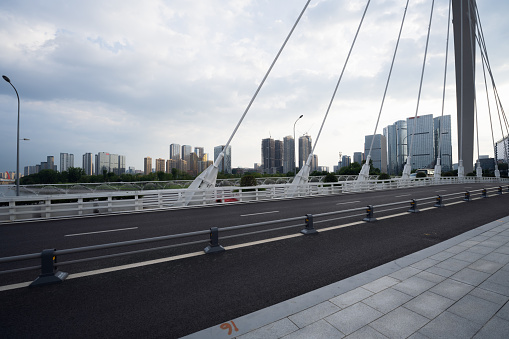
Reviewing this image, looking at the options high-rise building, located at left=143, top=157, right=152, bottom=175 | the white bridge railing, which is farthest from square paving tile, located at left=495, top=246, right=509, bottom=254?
high-rise building, located at left=143, top=157, right=152, bottom=175

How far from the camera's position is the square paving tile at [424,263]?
4.98 metres

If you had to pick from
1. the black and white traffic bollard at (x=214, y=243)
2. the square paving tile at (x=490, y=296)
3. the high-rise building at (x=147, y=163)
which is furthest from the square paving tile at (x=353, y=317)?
the high-rise building at (x=147, y=163)

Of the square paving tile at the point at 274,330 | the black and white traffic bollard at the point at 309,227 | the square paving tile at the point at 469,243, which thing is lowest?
the square paving tile at the point at 469,243

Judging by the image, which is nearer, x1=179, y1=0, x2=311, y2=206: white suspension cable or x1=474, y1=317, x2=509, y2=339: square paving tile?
x1=474, y1=317, x2=509, y2=339: square paving tile

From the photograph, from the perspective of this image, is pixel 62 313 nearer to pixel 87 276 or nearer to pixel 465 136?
pixel 87 276

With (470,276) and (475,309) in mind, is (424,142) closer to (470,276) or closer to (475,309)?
(470,276)

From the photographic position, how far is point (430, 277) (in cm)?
447

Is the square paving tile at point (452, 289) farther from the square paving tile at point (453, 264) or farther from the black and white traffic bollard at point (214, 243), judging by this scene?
the black and white traffic bollard at point (214, 243)

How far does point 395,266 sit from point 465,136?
69.1 m

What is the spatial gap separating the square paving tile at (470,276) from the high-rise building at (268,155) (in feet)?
331

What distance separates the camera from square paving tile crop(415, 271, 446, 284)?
14.3ft

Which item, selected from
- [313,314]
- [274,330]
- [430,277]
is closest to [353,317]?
[313,314]

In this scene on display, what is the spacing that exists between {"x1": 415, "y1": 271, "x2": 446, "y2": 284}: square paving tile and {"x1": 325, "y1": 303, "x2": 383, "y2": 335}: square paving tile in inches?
72.6

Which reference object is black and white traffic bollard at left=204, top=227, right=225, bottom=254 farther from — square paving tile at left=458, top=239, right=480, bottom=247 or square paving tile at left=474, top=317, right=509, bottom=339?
square paving tile at left=458, top=239, right=480, bottom=247
